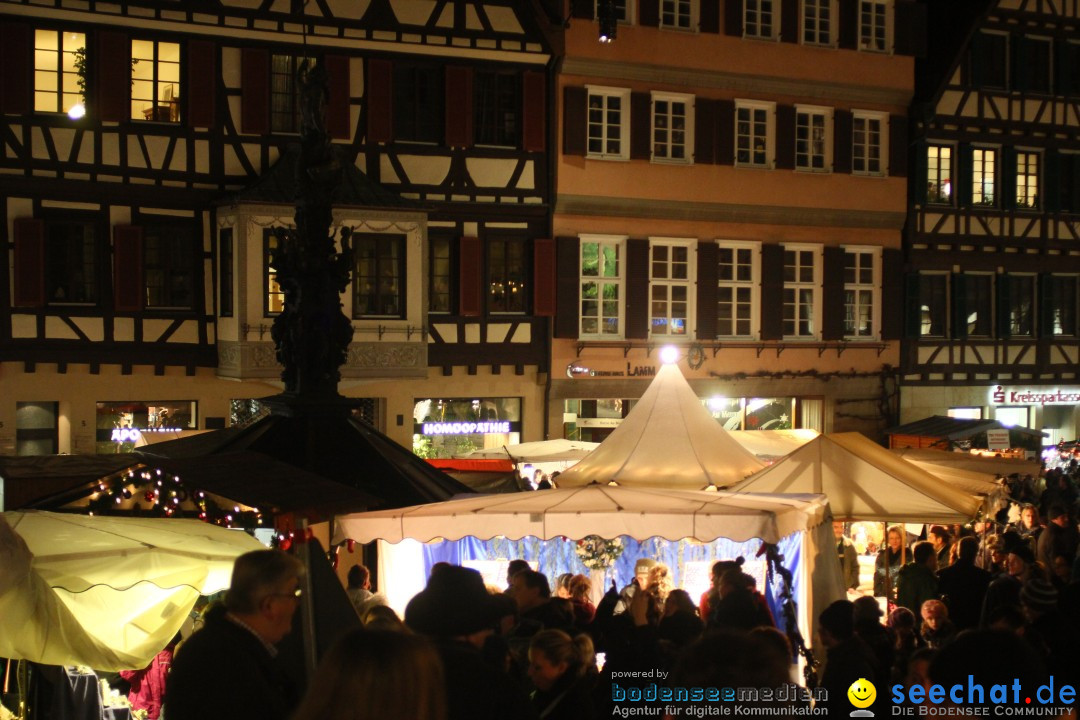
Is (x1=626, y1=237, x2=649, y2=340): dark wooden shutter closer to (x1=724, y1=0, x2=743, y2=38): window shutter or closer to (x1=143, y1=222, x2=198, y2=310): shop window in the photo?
(x1=724, y1=0, x2=743, y2=38): window shutter

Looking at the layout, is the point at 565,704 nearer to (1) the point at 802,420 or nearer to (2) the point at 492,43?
(2) the point at 492,43

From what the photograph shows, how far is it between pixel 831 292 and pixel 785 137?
3.37 m

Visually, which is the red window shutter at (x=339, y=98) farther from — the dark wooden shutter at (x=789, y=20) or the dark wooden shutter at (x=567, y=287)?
the dark wooden shutter at (x=789, y=20)

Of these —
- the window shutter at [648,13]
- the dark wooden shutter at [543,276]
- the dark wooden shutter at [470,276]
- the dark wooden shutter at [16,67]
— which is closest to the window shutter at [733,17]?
the window shutter at [648,13]

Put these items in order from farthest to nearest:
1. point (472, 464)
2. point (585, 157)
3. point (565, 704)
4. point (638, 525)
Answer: point (585, 157) → point (472, 464) → point (638, 525) → point (565, 704)

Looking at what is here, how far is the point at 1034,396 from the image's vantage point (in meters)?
27.6

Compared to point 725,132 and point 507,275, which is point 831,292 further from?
point 507,275

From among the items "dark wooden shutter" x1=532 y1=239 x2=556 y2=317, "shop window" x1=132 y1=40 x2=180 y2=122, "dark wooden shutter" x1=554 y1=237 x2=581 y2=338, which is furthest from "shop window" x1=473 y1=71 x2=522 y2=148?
"shop window" x1=132 y1=40 x2=180 y2=122

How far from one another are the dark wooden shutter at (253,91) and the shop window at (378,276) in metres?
2.50

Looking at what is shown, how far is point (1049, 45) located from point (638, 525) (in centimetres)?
2242

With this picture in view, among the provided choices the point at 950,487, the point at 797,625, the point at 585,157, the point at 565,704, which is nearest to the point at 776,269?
the point at 585,157

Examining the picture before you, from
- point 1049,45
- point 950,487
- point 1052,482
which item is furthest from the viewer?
point 1049,45

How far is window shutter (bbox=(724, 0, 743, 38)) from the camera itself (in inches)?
947

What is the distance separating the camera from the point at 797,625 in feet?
32.8
